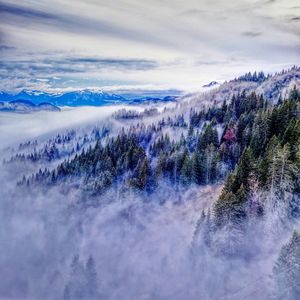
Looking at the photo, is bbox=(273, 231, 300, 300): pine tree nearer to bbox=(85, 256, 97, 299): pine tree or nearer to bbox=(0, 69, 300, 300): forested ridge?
bbox=(0, 69, 300, 300): forested ridge

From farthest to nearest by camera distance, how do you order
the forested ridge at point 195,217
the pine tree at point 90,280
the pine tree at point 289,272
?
the pine tree at point 90,280 → the forested ridge at point 195,217 → the pine tree at point 289,272

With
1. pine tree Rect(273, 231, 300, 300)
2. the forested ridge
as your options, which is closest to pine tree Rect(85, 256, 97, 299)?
the forested ridge

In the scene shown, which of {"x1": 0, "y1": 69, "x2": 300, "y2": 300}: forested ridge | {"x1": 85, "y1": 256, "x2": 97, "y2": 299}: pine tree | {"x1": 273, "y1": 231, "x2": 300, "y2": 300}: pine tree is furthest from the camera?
{"x1": 85, "y1": 256, "x2": 97, "y2": 299}: pine tree

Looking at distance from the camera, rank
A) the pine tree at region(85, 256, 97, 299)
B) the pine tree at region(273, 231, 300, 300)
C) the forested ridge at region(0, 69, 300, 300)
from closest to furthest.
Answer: the pine tree at region(273, 231, 300, 300)
the forested ridge at region(0, 69, 300, 300)
the pine tree at region(85, 256, 97, 299)

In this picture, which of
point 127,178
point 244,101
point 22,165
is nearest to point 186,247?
point 127,178

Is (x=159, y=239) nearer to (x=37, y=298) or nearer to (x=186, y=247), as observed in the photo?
(x=186, y=247)

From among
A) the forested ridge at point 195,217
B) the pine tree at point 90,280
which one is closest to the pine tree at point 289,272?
the forested ridge at point 195,217

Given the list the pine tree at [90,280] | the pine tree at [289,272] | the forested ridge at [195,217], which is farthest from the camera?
the pine tree at [90,280]

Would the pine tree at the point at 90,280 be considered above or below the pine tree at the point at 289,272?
below

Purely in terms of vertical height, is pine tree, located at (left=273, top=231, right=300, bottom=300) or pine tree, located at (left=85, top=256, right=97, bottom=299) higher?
pine tree, located at (left=273, top=231, right=300, bottom=300)

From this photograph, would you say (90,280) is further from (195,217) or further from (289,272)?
(289,272)

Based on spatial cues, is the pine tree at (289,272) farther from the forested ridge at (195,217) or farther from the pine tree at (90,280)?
the pine tree at (90,280)

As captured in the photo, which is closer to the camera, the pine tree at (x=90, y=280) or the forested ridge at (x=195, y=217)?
the forested ridge at (x=195, y=217)

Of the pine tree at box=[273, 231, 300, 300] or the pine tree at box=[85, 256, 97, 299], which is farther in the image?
the pine tree at box=[85, 256, 97, 299]
